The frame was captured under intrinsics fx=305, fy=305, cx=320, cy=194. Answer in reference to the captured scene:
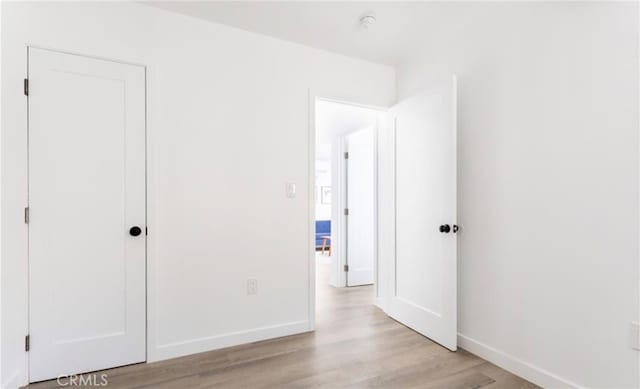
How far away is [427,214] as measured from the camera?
2557 mm

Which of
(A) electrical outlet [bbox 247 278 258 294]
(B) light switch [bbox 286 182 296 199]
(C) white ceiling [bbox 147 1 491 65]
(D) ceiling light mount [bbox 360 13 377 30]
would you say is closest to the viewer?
(C) white ceiling [bbox 147 1 491 65]

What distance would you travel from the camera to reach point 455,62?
248 centimetres

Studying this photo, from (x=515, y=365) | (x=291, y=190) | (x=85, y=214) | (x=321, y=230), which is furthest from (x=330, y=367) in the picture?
(x=321, y=230)

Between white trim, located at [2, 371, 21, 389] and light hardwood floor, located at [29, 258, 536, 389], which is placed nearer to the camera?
white trim, located at [2, 371, 21, 389]

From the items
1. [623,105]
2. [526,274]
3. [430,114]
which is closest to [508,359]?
[526,274]

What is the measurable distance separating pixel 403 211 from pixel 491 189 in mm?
823

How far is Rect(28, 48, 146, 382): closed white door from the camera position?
1906mm

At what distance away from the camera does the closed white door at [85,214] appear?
191 centimetres

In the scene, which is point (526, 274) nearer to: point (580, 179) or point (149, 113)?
point (580, 179)

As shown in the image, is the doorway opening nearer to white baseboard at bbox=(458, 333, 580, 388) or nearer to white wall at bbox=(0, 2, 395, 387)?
white wall at bbox=(0, 2, 395, 387)

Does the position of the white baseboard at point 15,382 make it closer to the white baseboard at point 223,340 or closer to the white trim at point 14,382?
the white trim at point 14,382

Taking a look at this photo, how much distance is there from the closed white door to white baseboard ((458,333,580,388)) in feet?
7.81

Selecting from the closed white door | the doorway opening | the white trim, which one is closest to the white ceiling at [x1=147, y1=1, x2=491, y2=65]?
the closed white door

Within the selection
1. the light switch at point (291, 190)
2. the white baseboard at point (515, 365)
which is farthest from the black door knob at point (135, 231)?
the white baseboard at point (515, 365)
